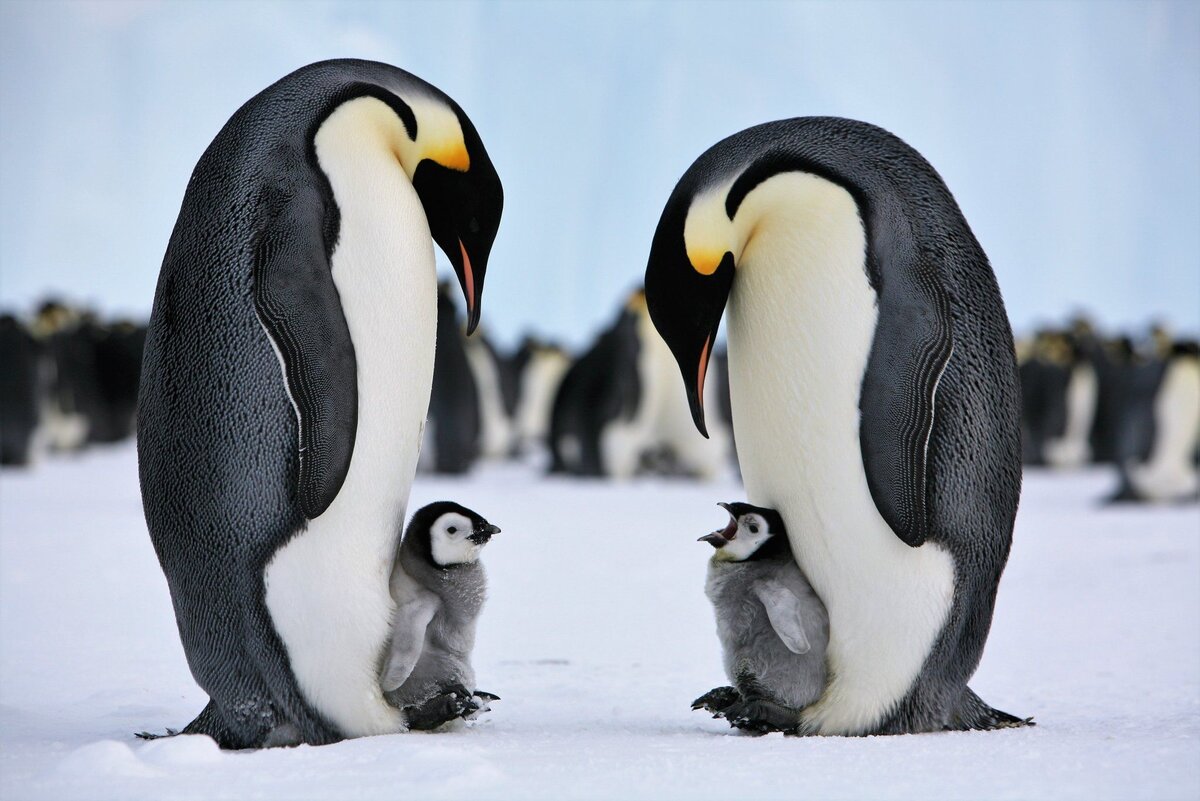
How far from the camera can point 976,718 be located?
2.68 m

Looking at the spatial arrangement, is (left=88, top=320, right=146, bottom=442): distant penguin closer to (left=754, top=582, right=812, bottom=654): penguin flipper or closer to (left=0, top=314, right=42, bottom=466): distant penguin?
(left=0, top=314, right=42, bottom=466): distant penguin

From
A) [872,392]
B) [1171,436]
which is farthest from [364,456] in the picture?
[1171,436]

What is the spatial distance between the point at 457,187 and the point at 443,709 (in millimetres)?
1005

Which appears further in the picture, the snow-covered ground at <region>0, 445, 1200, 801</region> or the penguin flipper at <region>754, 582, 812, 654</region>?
the penguin flipper at <region>754, 582, 812, 654</region>

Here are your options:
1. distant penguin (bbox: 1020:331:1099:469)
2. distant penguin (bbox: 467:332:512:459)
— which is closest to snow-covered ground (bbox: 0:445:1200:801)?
distant penguin (bbox: 467:332:512:459)

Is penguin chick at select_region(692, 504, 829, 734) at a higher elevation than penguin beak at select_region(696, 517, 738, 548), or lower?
lower

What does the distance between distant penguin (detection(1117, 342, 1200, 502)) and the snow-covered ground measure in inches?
64.1

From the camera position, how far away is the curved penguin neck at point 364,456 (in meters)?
2.44

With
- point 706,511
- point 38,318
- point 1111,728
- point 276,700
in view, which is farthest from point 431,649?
point 38,318

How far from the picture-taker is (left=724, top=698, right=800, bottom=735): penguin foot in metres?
2.63

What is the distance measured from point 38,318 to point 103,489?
5625mm

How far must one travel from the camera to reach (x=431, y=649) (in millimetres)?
2586

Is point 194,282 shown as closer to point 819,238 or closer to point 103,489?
point 819,238

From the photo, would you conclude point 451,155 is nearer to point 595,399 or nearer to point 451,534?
point 451,534
